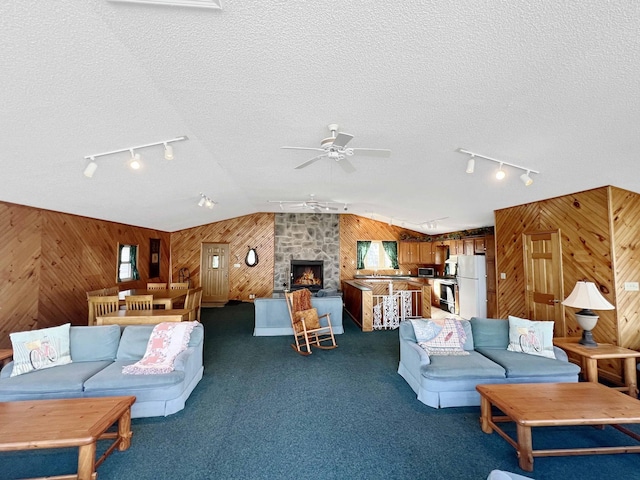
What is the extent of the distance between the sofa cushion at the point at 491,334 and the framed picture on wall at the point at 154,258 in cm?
787

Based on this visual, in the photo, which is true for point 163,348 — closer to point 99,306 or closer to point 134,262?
point 99,306

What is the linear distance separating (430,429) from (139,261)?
740 cm

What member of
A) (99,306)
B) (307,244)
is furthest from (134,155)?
(307,244)

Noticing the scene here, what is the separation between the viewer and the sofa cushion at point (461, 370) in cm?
279

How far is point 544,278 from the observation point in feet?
14.5

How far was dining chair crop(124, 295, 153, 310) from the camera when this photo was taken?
439cm

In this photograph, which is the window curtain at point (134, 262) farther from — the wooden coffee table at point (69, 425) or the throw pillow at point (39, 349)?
the wooden coffee table at point (69, 425)

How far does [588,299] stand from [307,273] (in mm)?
6850

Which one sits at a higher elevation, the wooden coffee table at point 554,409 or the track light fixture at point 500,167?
the track light fixture at point 500,167

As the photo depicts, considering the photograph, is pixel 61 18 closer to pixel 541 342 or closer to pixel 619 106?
pixel 619 106

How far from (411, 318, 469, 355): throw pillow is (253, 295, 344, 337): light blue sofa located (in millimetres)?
2309

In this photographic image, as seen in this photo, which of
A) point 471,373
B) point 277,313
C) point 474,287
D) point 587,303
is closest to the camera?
point 471,373

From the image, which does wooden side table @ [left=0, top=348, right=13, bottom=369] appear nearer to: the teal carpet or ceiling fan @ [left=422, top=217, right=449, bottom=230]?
the teal carpet

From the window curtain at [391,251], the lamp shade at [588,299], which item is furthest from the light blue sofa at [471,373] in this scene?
the window curtain at [391,251]
